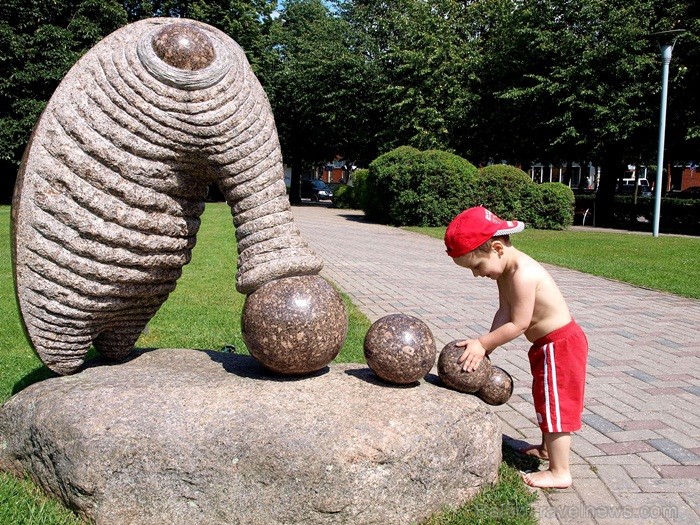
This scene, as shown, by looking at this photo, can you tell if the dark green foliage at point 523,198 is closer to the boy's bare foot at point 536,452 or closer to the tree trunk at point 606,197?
the tree trunk at point 606,197

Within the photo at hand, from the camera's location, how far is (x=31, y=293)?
3.58 m

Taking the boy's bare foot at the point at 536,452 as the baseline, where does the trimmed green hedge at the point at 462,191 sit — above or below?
above

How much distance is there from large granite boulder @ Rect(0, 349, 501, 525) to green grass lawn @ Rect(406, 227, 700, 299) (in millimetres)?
8476

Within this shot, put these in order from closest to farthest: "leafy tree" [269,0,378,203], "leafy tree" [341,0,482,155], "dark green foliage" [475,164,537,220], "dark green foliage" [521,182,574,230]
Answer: "dark green foliage" [475,164,537,220] → "dark green foliage" [521,182,574,230] → "leafy tree" [341,0,482,155] → "leafy tree" [269,0,378,203]

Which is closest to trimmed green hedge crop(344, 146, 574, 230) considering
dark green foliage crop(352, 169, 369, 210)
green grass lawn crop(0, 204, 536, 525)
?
dark green foliage crop(352, 169, 369, 210)

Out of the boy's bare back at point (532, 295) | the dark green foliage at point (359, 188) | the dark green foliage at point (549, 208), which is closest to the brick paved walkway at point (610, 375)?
the boy's bare back at point (532, 295)

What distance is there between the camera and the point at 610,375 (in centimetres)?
600

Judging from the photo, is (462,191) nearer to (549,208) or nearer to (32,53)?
(549,208)

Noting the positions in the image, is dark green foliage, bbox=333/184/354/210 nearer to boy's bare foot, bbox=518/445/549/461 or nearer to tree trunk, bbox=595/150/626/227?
tree trunk, bbox=595/150/626/227

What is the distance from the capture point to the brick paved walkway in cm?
367

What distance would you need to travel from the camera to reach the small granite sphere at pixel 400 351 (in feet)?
11.9

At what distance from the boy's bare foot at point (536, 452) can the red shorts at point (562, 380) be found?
553mm

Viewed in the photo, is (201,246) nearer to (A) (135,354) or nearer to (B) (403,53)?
(A) (135,354)

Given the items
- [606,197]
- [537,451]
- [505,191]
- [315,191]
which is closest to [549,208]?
[505,191]
